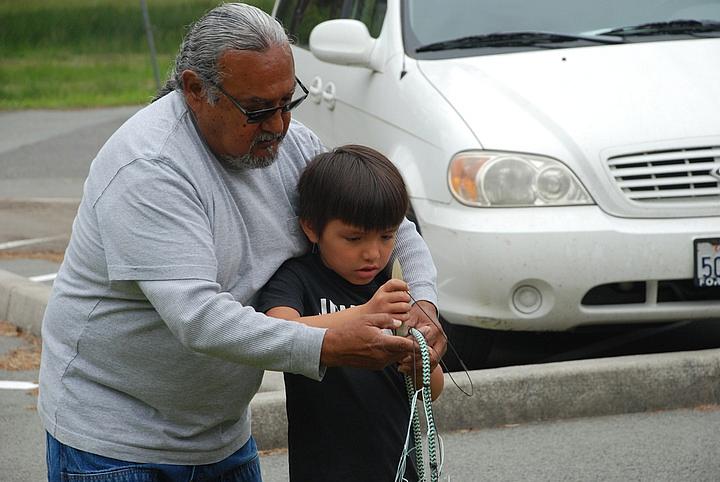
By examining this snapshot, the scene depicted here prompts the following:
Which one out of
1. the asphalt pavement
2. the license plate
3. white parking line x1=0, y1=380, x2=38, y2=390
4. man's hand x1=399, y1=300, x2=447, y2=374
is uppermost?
man's hand x1=399, y1=300, x2=447, y2=374

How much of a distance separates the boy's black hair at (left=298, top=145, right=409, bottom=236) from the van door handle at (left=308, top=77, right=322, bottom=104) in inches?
153

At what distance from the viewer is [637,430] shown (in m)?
5.02

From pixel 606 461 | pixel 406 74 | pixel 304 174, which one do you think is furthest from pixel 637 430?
pixel 304 174

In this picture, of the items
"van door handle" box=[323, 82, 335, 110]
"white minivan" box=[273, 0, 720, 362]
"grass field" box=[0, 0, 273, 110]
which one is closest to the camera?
"white minivan" box=[273, 0, 720, 362]

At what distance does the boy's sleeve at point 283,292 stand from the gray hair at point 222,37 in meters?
0.44

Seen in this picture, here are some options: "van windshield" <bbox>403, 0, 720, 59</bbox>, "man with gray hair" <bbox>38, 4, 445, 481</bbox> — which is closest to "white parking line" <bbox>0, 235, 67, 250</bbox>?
"van windshield" <bbox>403, 0, 720, 59</bbox>

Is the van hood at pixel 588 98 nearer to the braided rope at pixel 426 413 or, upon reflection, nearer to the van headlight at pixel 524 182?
the van headlight at pixel 524 182

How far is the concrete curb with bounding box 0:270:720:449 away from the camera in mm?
5070

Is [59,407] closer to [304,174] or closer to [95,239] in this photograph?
[95,239]

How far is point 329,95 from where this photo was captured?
648cm

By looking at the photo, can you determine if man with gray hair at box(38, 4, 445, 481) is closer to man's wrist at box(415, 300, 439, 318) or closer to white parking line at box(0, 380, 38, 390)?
man's wrist at box(415, 300, 439, 318)

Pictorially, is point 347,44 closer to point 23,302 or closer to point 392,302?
point 23,302

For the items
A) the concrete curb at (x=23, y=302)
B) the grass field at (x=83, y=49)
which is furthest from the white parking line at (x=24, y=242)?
the grass field at (x=83, y=49)

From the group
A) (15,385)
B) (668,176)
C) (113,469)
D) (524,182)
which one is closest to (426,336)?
(113,469)
